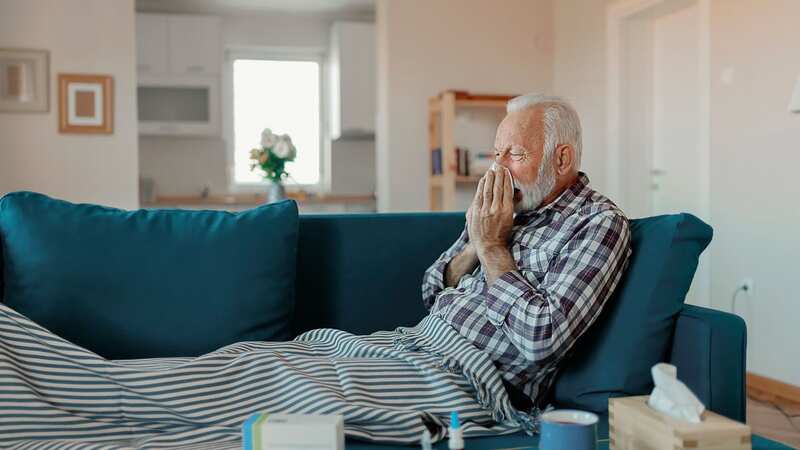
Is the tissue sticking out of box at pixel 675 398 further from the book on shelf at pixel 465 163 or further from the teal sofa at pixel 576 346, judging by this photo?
the book on shelf at pixel 465 163

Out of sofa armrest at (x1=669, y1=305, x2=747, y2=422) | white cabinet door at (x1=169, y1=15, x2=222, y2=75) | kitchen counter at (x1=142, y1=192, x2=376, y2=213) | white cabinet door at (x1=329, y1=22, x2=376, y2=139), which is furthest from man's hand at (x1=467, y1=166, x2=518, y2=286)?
white cabinet door at (x1=169, y1=15, x2=222, y2=75)

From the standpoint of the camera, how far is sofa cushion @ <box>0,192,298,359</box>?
1913 mm

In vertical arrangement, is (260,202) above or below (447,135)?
below

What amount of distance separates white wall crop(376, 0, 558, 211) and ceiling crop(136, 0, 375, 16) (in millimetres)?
1443

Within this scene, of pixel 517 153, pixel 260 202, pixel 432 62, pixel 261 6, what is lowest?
pixel 260 202

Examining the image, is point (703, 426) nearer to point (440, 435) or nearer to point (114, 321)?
point (440, 435)

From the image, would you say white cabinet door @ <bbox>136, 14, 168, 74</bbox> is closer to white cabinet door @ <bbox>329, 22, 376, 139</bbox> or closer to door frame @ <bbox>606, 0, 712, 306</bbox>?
white cabinet door @ <bbox>329, 22, 376, 139</bbox>

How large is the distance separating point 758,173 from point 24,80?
4.37 m

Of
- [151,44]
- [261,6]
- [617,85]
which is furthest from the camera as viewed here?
[261,6]

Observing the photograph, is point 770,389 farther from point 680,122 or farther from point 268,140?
point 268,140

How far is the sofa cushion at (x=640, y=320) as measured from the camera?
5.38ft

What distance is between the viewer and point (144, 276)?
6.42 ft

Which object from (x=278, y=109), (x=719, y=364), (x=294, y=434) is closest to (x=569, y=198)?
(x=719, y=364)

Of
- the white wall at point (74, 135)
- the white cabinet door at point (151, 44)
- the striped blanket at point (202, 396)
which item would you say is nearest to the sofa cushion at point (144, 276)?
the striped blanket at point (202, 396)
